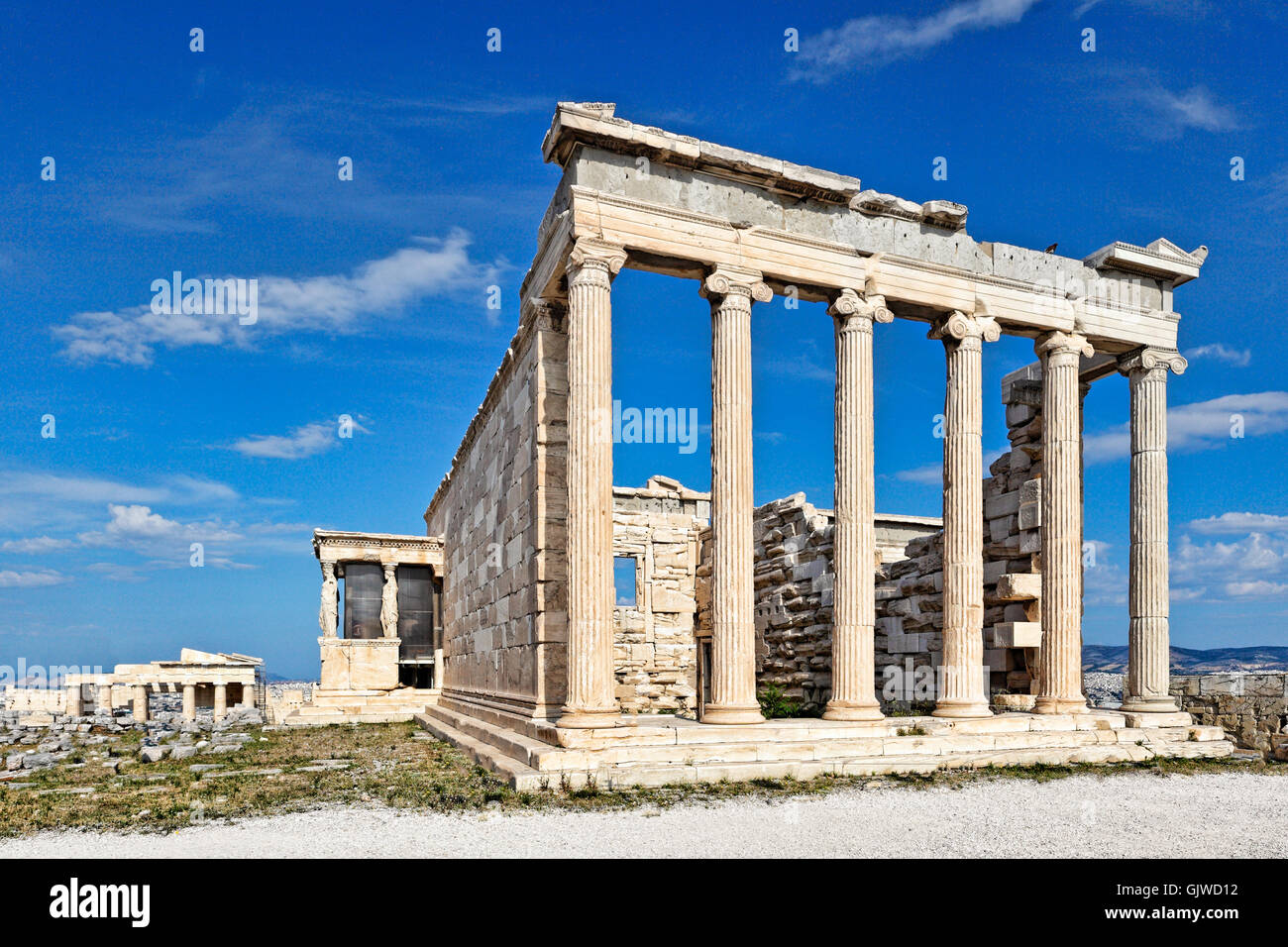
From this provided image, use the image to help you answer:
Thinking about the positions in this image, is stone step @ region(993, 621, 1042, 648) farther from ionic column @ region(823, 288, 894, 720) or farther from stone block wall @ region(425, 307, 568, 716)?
stone block wall @ region(425, 307, 568, 716)

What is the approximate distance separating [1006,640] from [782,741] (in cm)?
577

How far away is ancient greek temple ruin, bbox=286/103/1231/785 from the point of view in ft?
41.8

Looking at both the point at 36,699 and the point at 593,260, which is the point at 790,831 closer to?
the point at 593,260

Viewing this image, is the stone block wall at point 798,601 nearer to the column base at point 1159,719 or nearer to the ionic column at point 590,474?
the column base at point 1159,719

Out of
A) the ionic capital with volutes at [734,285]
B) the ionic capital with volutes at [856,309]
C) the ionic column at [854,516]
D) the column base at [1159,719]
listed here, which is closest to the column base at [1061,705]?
the column base at [1159,719]

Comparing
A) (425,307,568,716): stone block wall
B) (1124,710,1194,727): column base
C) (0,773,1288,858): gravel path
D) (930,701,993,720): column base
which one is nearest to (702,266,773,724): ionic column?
(425,307,568,716): stone block wall

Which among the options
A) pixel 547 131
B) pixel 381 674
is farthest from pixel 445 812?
pixel 381 674

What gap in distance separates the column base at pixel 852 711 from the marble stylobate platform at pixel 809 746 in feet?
0.42

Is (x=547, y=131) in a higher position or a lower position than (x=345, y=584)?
higher

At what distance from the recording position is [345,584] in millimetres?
31516

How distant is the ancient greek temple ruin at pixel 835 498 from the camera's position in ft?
41.8

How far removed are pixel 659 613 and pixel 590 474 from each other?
1390 centimetres

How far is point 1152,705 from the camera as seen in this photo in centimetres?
1596
